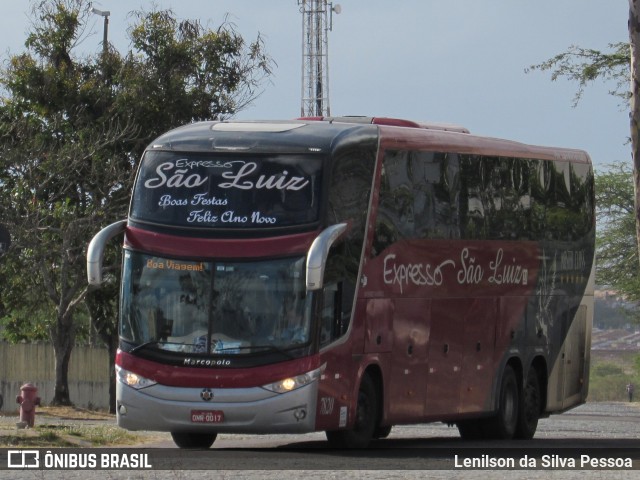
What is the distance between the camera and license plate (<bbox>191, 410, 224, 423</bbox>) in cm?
1969

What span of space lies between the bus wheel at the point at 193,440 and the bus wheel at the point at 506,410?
5.30m

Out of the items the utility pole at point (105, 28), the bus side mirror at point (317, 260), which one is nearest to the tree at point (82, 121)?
the utility pole at point (105, 28)

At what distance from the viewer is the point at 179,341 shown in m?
20.1

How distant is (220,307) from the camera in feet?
65.5

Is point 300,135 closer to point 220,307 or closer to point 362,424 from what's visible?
point 220,307

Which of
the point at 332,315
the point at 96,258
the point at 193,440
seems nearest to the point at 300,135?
the point at 332,315

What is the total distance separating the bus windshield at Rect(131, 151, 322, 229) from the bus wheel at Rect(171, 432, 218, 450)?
10.7 feet

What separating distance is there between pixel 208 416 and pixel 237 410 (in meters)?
0.37


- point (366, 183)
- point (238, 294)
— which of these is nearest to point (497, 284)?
point (366, 183)

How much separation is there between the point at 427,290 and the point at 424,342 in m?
0.74

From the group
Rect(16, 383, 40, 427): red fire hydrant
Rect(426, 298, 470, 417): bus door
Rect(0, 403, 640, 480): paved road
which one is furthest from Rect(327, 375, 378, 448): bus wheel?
Rect(16, 383, 40, 427): red fire hydrant

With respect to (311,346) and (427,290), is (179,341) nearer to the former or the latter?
(311,346)

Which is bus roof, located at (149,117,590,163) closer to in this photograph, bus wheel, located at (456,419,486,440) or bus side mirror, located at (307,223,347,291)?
bus side mirror, located at (307,223,347,291)

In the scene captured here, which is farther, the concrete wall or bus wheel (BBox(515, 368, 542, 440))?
the concrete wall
